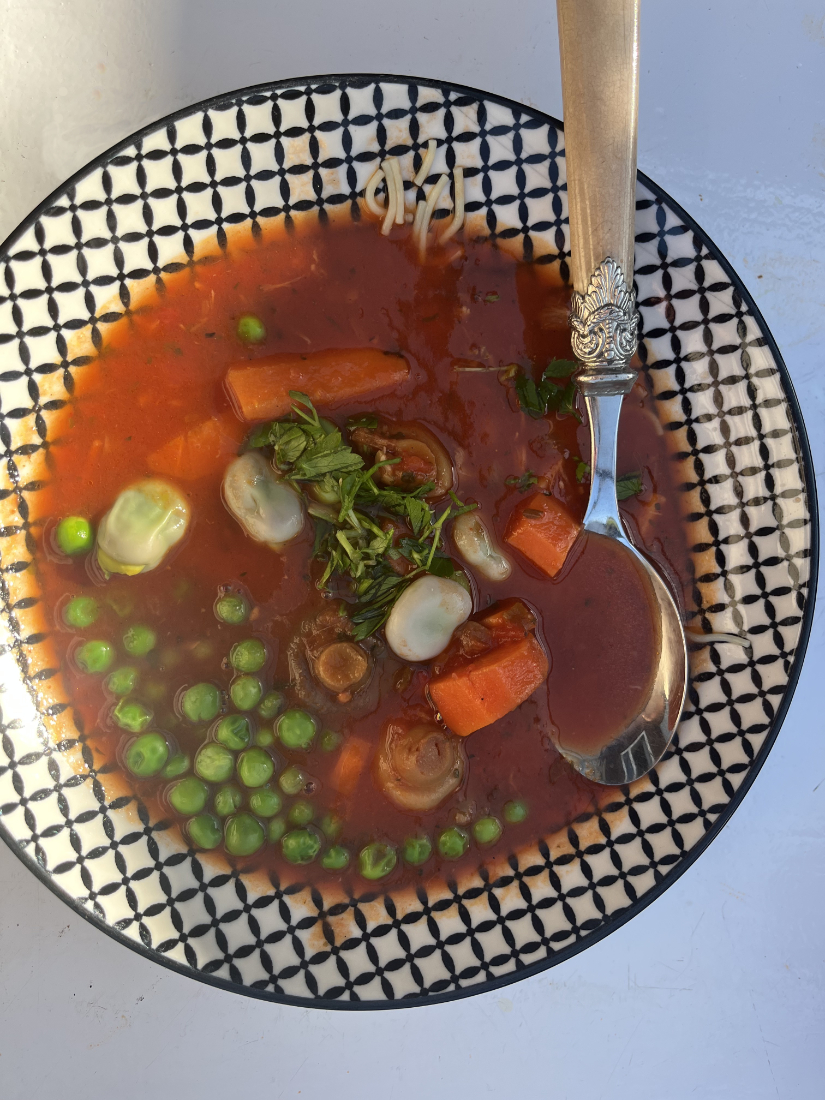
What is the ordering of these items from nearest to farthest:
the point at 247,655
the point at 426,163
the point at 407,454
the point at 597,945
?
the point at 426,163
the point at 407,454
the point at 247,655
the point at 597,945

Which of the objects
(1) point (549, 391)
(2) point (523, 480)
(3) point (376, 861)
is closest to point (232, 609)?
(3) point (376, 861)

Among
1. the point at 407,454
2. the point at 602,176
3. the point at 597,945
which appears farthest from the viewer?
the point at 597,945

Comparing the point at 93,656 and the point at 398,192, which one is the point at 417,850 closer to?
the point at 93,656

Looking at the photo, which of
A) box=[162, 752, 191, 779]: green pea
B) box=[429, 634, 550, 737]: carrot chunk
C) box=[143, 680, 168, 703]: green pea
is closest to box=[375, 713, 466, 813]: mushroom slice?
box=[429, 634, 550, 737]: carrot chunk

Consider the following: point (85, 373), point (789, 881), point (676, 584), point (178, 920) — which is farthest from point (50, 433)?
point (789, 881)

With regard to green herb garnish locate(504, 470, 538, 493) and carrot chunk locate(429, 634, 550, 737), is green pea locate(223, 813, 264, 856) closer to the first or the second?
carrot chunk locate(429, 634, 550, 737)

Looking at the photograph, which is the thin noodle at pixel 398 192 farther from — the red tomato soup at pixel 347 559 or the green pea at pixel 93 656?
the green pea at pixel 93 656
